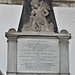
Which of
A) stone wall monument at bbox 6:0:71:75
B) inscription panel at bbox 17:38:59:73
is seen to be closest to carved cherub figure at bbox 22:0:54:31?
stone wall monument at bbox 6:0:71:75

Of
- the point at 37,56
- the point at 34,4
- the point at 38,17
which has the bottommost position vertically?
the point at 37,56

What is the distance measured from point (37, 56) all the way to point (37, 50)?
0.09 metres

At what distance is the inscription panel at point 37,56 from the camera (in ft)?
19.8

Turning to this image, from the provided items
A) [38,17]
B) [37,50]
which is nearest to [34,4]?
[38,17]

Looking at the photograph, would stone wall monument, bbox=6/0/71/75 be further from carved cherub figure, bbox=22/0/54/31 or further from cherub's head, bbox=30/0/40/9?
cherub's head, bbox=30/0/40/9

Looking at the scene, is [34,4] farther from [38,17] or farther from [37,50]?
[37,50]

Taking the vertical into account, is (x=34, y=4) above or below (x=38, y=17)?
above

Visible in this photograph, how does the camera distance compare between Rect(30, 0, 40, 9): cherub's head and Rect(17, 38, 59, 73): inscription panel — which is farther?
Rect(30, 0, 40, 9): cherub's head

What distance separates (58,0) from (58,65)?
3.44 m

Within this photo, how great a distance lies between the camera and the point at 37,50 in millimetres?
6074

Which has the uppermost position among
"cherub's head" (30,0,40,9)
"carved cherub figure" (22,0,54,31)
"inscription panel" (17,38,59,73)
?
"cherub's head" (30,0,40,9)

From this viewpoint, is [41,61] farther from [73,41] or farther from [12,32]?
[73,41]

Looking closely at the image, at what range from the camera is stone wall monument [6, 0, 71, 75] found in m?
6.04

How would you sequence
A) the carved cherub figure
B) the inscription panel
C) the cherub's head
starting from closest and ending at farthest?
the inscription panel → the carved cherub figure → the cherub's head
